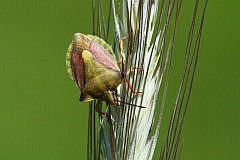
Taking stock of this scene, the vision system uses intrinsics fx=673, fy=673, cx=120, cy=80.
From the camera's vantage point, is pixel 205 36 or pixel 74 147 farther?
pixel 205 36

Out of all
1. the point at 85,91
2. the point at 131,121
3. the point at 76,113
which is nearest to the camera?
the point at 131,121

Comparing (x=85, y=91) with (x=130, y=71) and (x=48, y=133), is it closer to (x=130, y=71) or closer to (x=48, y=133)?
(x=130, y=71)

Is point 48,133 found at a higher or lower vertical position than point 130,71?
lower

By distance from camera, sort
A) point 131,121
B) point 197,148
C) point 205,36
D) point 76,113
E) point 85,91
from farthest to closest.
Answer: point 205,36, point 76,113, point 197,148, point 85,91, point 131,121

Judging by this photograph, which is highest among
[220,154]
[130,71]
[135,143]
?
[130,71]

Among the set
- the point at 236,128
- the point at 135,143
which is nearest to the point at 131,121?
the point at 135,143
